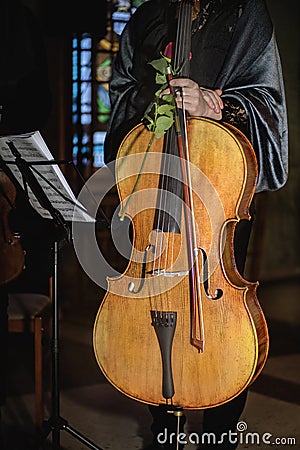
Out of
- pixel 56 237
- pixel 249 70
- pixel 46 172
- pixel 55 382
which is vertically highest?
pixel 249 70

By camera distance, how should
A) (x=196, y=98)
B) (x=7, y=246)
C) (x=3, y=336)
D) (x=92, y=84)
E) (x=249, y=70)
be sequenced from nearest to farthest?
(x=196, y=98) < (x=249, y=70) < (x=7, y=246) < (x=3, y=336) < (x=92, y=84)

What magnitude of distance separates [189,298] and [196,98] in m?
0.47

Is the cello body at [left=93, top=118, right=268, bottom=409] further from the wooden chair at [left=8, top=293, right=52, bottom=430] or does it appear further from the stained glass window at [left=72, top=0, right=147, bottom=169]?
the stained glass window at [left=72, top=0, right=147, bottom=169]

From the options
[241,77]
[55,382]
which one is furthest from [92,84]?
[55,382]

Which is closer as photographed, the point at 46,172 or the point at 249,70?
the point at 46,172

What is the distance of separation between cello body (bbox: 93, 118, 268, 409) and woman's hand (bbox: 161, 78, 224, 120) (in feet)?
0.12

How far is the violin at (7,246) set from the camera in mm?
2447

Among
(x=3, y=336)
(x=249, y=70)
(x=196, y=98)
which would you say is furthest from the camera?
(x=3, y=336)

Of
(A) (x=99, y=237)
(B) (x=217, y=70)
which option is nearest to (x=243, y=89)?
(B) (x=217, y=70)

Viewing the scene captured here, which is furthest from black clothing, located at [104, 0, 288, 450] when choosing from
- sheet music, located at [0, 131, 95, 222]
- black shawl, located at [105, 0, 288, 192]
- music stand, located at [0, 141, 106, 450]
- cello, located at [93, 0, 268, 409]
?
sheet music, located at [0, 131, 95, 222]

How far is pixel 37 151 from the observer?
6.01ft

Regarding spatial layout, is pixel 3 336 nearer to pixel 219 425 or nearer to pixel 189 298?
pixel 219 425

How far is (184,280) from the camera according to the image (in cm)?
182

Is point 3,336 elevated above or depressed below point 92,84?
below
